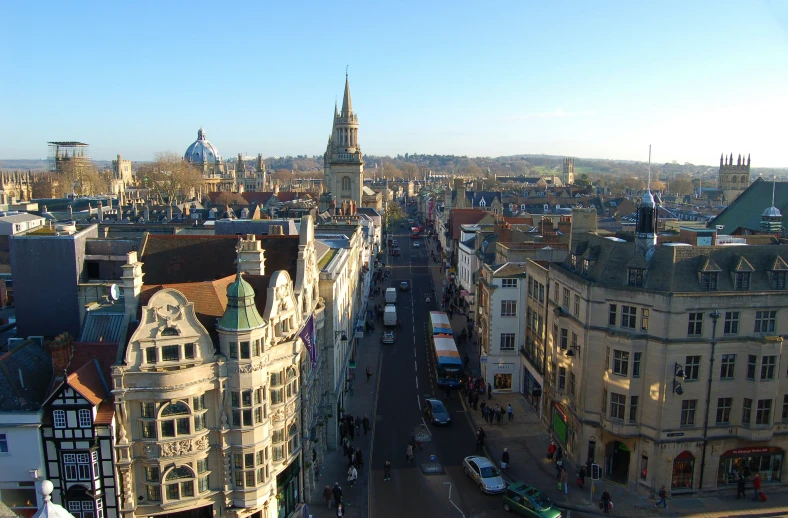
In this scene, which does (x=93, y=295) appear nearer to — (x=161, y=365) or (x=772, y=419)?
(x=161, y=365)

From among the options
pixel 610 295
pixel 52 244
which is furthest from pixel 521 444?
pixel 52 244

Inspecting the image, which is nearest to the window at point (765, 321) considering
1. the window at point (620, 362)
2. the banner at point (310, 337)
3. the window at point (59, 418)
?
the window at point (620, 362)

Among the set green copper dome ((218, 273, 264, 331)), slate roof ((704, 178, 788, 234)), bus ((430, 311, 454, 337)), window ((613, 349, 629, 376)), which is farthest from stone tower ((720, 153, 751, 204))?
green copper dome ((218, 273, 264, 331))

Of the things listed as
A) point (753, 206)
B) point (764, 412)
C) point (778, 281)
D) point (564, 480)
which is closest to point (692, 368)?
point (764, 412)

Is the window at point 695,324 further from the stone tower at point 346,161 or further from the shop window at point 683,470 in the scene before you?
the stone tower at point 346,161

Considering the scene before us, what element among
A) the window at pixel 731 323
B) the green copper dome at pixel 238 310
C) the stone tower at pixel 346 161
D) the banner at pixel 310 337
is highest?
the stone tower at pixel 346 161
